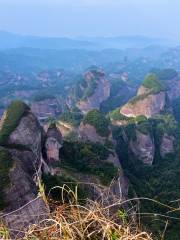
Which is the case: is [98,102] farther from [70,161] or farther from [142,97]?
[70,161]

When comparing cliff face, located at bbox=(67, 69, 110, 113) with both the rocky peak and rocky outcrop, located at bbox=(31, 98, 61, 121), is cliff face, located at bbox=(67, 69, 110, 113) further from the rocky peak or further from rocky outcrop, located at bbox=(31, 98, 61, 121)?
the rocky peak

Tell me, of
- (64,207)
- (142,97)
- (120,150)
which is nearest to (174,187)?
(120,150)

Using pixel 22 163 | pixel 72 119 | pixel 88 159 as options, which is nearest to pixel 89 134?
pixel 88 159

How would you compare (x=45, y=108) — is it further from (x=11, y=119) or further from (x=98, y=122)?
(x=11, y=119)

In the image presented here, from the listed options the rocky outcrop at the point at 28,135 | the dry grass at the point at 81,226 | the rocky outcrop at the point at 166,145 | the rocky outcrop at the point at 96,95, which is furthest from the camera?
the rocky outcrop at the point at 96,95

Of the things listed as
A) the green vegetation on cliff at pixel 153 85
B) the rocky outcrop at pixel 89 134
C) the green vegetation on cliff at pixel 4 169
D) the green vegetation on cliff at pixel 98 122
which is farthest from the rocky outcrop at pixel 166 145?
the green vegetation on cliff at pixel 4 169

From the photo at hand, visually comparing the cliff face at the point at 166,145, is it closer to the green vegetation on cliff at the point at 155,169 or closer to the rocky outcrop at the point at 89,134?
the green vegetation on cliff at the point at 155,169
